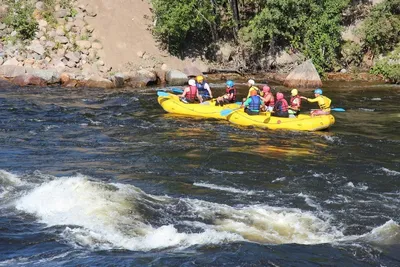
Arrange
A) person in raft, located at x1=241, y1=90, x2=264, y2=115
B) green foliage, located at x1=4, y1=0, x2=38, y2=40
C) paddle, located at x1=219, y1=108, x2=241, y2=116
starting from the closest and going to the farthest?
person in raft, located at x1=241, y1=90, x2=264, y2=115 < paddle, located at x1=219, y1=108, x2=241, y2=116 < green foliage, located at x1=4, y1=0, x2=38, y2=40

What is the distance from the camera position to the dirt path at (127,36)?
25375 mm

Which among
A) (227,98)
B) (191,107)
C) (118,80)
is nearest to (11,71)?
(118,80)

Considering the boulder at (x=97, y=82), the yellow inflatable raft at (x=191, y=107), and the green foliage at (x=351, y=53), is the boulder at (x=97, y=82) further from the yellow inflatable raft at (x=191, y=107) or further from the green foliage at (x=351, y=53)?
the green foliage at (x=351, y=53)

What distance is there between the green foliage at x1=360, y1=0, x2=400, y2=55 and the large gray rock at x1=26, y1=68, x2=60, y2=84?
14379mm

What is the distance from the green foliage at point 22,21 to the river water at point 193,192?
9341 millimetres

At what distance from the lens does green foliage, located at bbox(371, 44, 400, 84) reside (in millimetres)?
24116

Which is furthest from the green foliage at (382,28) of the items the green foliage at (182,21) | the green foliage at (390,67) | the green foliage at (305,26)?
the green foliage at (182,21)

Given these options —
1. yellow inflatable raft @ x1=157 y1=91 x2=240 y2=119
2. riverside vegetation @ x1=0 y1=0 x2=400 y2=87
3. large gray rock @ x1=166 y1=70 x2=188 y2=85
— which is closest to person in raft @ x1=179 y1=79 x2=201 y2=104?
yellow inflatable raft @ x1=157 y1=91 x2=240 y2=119

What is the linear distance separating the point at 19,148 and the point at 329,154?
6.97 meters

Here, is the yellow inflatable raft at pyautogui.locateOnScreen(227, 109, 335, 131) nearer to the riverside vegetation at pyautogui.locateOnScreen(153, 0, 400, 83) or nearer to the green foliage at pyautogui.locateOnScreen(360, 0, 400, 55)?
the riverside vegetation at pyautogui.locateOnScreen(153, 0, 400, 83)

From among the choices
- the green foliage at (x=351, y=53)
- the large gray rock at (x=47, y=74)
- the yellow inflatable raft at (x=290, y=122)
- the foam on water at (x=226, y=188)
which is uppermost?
the green foliage at (x=351, y=53)

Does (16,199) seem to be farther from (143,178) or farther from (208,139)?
(208,139)

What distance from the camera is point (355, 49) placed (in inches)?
1048

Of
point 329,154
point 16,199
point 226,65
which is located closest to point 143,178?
point 16,199
